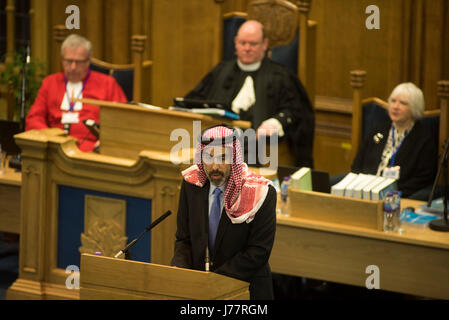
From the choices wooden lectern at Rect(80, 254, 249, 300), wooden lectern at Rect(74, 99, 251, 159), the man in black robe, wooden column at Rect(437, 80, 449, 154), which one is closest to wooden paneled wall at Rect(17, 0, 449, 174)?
the man in black robe

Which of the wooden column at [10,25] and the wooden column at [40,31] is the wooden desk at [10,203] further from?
the wooden column at [10,25]

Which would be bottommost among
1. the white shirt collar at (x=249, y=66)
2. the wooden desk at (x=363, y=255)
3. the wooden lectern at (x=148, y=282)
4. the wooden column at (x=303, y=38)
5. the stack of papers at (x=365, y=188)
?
the wooden desk at (x=363, y=255)

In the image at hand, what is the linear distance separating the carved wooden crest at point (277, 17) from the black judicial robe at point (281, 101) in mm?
214

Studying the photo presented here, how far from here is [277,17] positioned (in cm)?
658

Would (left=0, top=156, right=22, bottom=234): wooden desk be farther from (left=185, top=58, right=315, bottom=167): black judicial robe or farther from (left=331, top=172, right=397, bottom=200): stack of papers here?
(left=331, top=172, right=397, bottom=200): stack of papers

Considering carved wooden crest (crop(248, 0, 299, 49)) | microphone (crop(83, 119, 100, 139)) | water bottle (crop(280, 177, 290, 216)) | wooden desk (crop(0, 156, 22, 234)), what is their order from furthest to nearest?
carved wooden crest (crop(248, 0, 299, 49)), microphone (crop(83, 119, 100, 139)), wooden desk (crop(0, 156, 22, 234)), water bottle (crop(280, 177, 290, 216))

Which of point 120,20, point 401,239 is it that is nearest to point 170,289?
point 401,239

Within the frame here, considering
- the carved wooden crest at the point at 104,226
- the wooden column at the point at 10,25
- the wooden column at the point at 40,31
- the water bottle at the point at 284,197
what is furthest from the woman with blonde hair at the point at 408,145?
the wooden column at the point at 10,25

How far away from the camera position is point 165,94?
7.54 m

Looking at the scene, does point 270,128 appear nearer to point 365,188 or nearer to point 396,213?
point 365,188

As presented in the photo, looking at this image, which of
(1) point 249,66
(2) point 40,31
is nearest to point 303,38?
(1) point 249,66

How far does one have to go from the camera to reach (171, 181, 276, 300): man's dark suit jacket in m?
3.38

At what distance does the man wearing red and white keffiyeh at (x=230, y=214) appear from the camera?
11.0 ft
